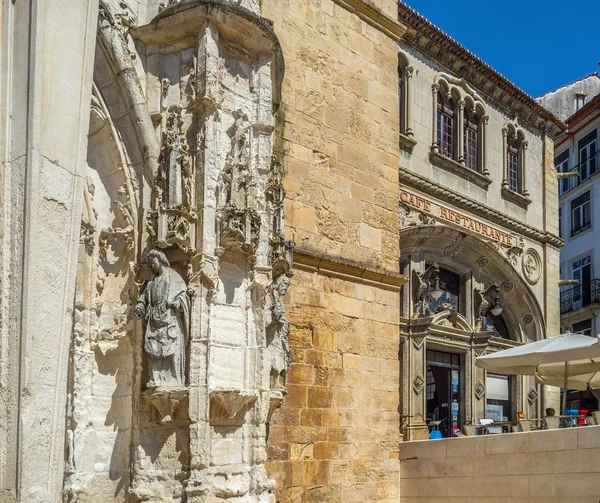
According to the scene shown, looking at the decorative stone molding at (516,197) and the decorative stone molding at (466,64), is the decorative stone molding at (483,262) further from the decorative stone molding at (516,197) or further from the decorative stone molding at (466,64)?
the decorative stone molding at (466,64)

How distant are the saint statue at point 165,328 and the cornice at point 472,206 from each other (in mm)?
9448

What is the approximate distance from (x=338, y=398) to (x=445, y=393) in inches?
321

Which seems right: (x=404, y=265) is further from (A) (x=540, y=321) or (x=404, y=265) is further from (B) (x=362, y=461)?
(B) (x=362, y=461)

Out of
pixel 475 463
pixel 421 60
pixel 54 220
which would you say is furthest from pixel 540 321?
pixel 54 220

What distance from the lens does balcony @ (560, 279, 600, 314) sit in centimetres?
2842

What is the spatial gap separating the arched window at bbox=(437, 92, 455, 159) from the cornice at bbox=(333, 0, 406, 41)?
5796mm

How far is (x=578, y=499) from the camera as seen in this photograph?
10328 millimetres

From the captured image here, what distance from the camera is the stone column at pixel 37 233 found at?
5.83 meters

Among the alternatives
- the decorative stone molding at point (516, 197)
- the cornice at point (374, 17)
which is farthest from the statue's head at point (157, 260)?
the decorative stone molding at point (516, 197)

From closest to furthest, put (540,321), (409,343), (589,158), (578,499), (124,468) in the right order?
(124,468) → (578,499) → (409,343) → (540,321) → (589,158)

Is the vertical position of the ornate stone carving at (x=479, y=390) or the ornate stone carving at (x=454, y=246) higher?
the ornate stone carving at (x=454, y=246)

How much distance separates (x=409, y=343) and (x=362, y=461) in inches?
245

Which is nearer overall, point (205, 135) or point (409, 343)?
point (205, 135)

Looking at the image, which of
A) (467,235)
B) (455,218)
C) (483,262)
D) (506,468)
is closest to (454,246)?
(467,235)
